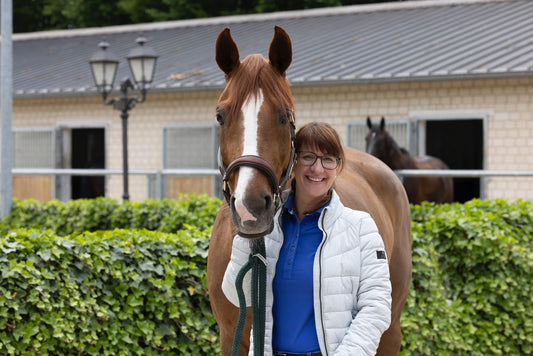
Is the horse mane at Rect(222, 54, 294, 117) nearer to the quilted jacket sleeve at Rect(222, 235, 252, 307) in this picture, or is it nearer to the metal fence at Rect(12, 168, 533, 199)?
the quilted jacket sleeve at Rect(222, 235, 252, 307)

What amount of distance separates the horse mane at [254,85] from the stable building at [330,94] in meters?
7.34

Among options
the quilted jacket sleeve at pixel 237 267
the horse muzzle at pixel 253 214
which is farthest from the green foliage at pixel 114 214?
the horse muzzle at pixel 253 214

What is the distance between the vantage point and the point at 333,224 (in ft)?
8.90

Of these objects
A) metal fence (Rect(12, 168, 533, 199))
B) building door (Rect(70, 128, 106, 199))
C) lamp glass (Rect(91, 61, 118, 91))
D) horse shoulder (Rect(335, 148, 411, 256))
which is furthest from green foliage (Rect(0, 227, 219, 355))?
building door (Rect(70, 128, 106, 199))

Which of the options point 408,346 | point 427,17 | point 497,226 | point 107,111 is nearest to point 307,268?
point 408,346

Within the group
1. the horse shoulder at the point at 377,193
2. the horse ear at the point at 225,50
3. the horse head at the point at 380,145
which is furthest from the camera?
the horse head at the point at 380,145

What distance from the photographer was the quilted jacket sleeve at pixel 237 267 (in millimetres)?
2715

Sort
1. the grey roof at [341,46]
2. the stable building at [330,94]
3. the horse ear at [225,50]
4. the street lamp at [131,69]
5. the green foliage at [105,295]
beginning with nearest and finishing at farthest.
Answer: the horse ear at [225,50] → the green foliage at [105,295] → the street lamp at [131,69] → the stable building at [330,94] → the grey roof at [341,46]

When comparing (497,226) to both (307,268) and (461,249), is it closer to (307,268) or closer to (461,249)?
(461,249)

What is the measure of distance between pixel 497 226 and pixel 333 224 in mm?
3535

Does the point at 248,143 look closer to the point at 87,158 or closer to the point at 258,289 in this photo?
the point at 258,289

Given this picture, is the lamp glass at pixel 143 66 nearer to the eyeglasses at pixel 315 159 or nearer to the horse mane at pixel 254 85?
the horse mane at pixel 254 85

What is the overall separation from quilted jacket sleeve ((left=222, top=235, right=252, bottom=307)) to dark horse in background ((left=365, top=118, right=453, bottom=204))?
23.7 feet

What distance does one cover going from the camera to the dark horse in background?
1013cm
